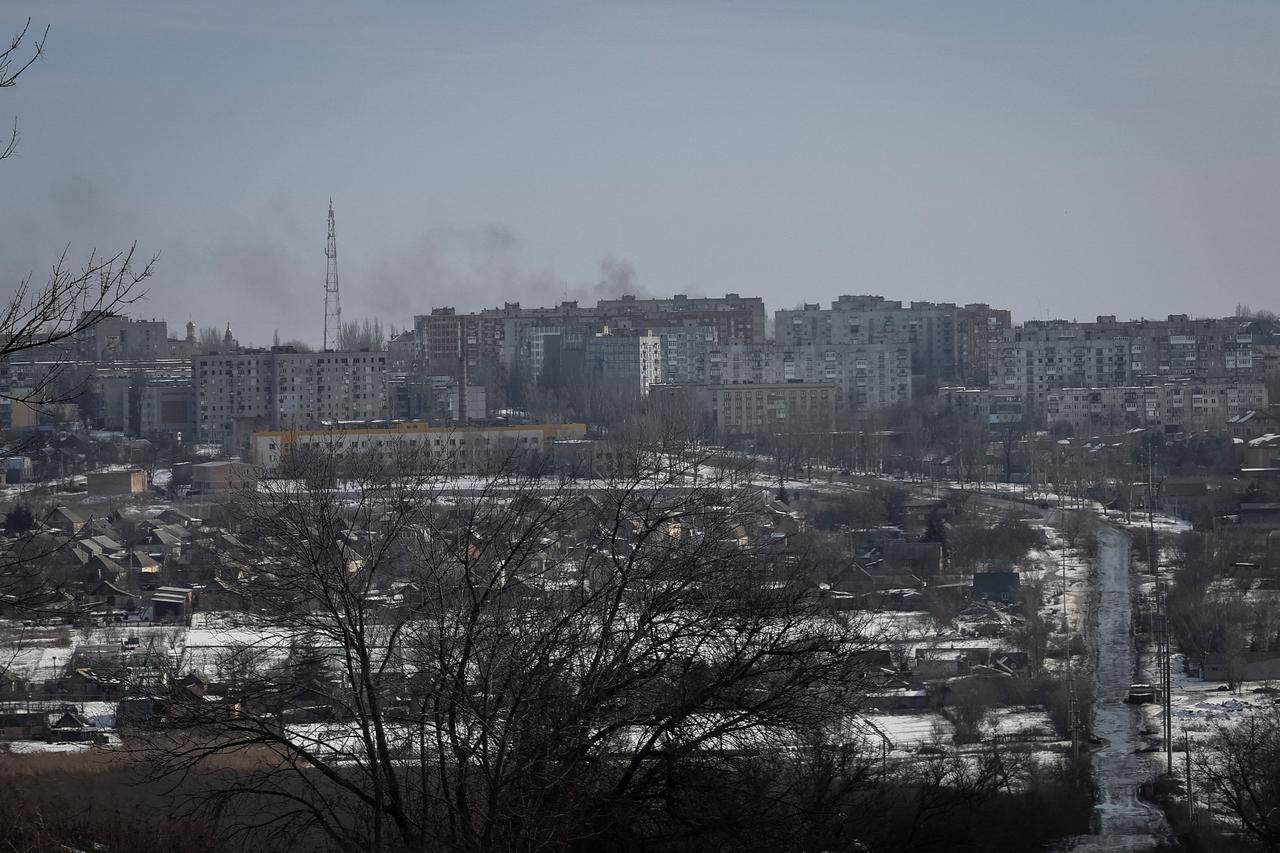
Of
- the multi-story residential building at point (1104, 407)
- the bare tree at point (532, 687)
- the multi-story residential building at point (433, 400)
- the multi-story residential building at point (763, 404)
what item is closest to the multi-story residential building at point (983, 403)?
the multi-story residential building at point (1104, 407)

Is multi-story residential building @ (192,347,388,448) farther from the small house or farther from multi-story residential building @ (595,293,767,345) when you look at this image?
the small house

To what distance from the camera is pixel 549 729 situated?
11.8 feet

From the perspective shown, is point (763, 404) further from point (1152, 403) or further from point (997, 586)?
point (997, 586)

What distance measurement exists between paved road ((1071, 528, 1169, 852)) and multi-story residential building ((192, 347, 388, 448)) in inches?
845

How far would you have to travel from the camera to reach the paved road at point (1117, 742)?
22.7 feet

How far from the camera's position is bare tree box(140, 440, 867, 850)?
3570mm

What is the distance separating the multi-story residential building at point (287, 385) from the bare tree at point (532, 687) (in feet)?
92.6

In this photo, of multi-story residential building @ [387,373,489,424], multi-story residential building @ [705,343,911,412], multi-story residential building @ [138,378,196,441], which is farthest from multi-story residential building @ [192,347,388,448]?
multi-story residential building @ [705,343,911,412]

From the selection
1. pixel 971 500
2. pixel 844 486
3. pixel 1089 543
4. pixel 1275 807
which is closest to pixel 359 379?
pixel 844 486

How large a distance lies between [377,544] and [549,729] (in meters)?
1.09

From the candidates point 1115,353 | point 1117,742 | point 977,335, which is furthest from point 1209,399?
point 1117,742

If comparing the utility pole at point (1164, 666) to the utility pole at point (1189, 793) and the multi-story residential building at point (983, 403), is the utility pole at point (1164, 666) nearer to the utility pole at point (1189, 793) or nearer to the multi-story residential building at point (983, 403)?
the utility pole at point (1189, 793)

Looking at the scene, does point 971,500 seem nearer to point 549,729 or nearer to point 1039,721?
point 1039,721

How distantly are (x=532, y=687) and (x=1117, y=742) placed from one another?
580 centimetres
